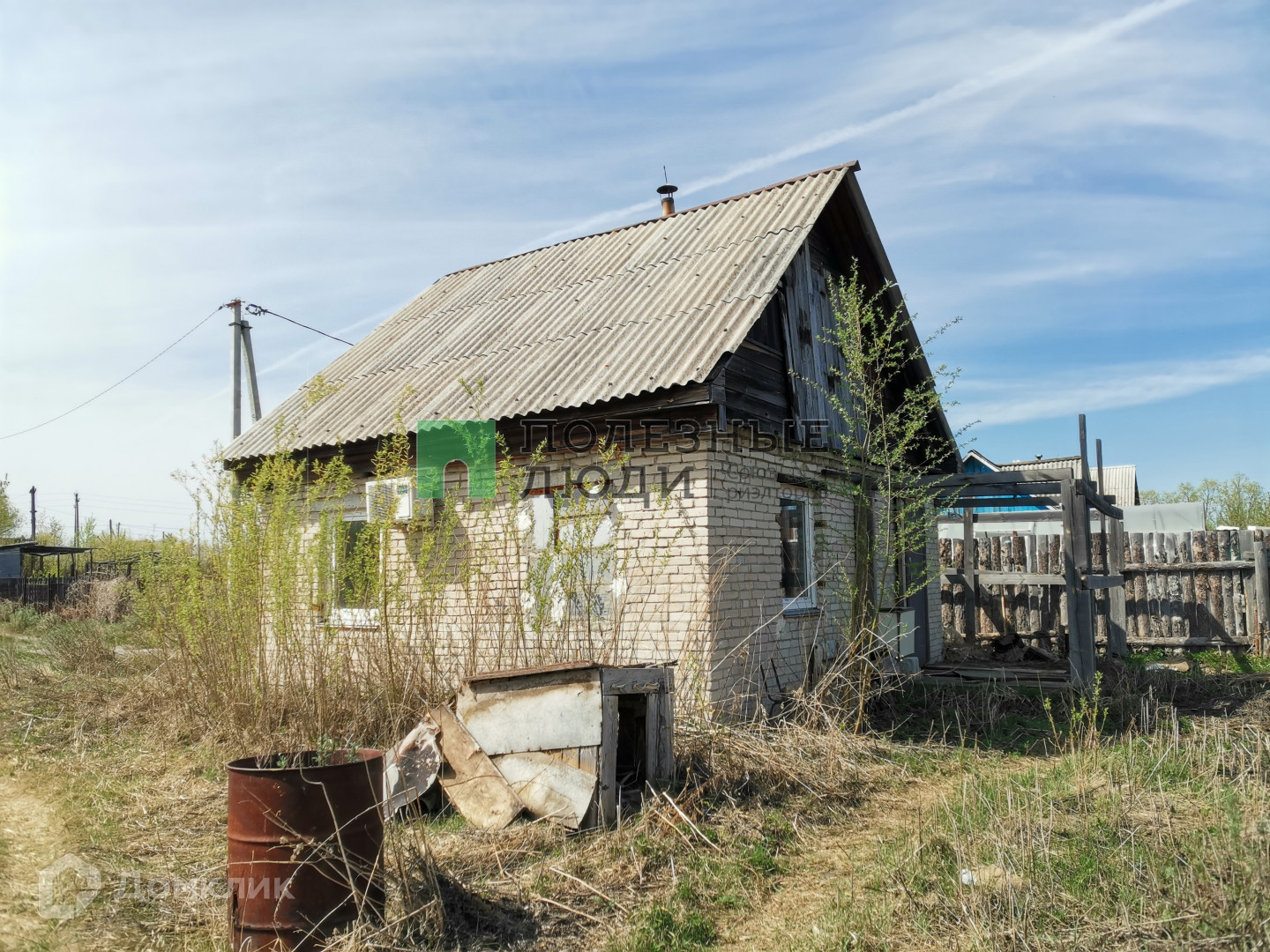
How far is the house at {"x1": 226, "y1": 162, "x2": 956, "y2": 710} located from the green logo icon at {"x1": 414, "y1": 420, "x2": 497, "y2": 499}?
0.35ft

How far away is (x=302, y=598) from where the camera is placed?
671 cm

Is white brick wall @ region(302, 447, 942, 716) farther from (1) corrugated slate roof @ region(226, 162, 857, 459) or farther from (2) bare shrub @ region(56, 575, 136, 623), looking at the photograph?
(2) bare shrub @ region(56, 575, 136, 623)

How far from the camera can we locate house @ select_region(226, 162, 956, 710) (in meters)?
7.45

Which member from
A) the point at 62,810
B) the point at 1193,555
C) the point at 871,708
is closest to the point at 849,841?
the point at 871,708

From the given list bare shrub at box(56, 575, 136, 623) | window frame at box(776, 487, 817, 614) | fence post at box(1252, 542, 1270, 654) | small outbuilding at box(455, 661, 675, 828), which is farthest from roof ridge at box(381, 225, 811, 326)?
bare shrub at box(56, 575, 136, 623)

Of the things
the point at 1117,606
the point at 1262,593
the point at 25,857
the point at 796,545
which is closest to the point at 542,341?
the point at 796,545

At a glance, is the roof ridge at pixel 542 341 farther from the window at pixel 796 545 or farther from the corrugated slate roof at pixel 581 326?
the window at pixel 796 545

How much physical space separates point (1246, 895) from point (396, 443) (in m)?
6.06

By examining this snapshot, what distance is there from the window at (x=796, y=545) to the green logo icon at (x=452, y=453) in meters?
3.09

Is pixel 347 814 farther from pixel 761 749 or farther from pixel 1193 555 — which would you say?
pixel 1193 555

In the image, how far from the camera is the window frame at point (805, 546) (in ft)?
29.1

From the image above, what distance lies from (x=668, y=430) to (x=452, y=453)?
8.21 feet

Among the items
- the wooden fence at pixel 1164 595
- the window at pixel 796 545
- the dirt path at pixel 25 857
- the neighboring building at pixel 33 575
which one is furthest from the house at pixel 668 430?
the neighboring building at pixel 33 575

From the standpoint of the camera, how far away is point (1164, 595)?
12945mm
